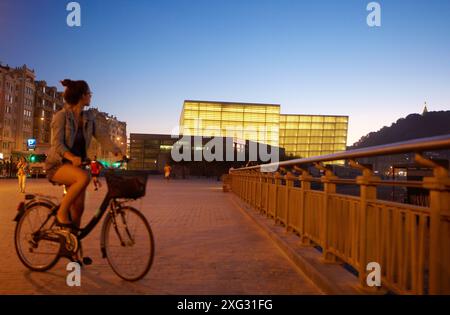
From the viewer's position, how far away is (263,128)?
292 ft

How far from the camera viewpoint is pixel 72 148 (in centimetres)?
489

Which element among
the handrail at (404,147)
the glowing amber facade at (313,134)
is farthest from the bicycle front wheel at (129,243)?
the glowing amber facade at (313,134)

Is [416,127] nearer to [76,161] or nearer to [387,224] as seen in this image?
[387,224]

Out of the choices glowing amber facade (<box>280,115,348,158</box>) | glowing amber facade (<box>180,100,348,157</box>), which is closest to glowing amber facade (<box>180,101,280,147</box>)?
glowing amber facade (<box>180,100,348,157</box>)

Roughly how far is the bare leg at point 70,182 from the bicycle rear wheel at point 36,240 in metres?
0.29

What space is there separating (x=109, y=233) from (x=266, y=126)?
3372 inches

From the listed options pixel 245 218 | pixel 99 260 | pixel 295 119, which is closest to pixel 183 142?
pixel 295 119

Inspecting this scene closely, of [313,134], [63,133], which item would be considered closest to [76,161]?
[63,133]

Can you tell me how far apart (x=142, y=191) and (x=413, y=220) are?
243cm

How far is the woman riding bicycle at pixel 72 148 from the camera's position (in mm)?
4723

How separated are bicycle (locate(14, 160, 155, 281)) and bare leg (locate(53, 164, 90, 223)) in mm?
142

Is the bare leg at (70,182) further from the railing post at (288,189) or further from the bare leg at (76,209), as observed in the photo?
the railing post at (288,189)

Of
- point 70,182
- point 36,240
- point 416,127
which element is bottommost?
point 36,240
